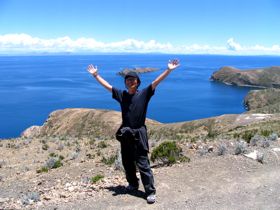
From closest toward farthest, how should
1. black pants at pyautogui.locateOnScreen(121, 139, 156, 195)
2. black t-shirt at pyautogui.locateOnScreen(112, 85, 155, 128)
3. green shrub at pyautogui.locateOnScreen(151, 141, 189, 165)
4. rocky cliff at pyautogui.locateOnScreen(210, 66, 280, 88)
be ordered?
black t-shirt at pyautogui.locateOnScreen(112, 85, 155, 128) → black pants at pyautogui.locateOnScreen(121, 139, 156, 195) → green shrub at pyautogui.locateOnScreen(151, 141, 189, 165) → rocky cliff at pyautogui.locateOnScreen(210, 66, 280, 88)

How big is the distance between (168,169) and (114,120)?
4060 centimetres

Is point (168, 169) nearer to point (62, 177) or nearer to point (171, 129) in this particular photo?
point (62, 177)

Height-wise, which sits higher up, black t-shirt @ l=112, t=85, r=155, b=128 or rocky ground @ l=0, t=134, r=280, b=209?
black t-shirt @ l=112, t=85, r=155, b=128

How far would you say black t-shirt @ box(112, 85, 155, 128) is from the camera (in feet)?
22.9

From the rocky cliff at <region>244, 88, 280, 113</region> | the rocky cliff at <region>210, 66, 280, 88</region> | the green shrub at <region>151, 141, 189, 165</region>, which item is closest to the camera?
the green shrub at <region>151, 141, 189, 165</region>

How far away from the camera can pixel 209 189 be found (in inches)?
311

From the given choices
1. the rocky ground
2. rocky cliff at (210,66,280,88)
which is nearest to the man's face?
the rocky ground

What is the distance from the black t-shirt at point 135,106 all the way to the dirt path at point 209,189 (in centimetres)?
147

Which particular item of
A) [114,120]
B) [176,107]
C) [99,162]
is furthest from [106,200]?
[176,107]

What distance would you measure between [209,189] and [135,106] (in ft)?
7.90

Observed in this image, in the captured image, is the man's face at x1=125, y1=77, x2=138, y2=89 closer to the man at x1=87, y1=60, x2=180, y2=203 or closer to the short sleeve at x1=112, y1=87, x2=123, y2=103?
the man at x1=87, y1=60, x2=180, y2=203

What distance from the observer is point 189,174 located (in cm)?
883

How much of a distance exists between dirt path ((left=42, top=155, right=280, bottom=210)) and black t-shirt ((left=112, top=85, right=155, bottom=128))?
1.47 metres

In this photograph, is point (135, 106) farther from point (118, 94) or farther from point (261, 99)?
point (261, 99)
